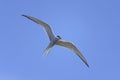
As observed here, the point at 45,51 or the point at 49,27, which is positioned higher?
the point at 49,27

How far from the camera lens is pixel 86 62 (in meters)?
26.1

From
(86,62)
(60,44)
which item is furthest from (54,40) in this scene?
(86,62)

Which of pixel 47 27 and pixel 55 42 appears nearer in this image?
pixel 47 27

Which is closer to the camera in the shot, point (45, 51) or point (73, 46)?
point (45, 51)

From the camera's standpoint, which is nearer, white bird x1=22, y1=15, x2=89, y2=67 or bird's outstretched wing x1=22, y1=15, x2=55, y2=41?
bird's outstretched wing x1=22, y1=15, x2=55, y2=41

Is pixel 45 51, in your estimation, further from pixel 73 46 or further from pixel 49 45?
pixel 73 46

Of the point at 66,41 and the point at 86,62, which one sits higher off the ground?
the point at 66,41

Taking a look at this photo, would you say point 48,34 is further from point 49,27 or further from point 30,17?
point 30,17

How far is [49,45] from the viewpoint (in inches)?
1047

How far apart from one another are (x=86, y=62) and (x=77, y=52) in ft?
5.23

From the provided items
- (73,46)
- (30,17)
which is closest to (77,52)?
(73,46)

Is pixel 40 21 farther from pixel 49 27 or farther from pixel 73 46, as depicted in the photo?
pixel 73 46

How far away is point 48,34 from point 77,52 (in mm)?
2564

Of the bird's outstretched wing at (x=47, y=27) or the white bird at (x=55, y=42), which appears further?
the white bird at (x=55, y=42)
